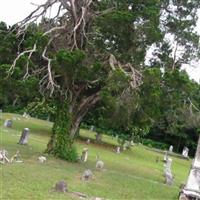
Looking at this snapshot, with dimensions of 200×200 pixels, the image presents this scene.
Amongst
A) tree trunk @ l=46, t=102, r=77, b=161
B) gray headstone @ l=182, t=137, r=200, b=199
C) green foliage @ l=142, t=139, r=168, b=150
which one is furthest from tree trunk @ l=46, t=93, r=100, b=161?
green foliage @ l=142, t=139, r=168, b=150

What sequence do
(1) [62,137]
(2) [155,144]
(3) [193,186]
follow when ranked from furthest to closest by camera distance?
1. (2) [155,144]
2. (1) [62,137]
3. (3) [193,186]

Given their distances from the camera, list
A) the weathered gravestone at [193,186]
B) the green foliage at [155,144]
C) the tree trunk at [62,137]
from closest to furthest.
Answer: the weathered gravestone at [193,186] < the tree trunk at [62,137] < the green foliage at [155,144]

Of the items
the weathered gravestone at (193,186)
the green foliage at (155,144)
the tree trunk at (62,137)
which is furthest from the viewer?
the green foliage at (155,144)

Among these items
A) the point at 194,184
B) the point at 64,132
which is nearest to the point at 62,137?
the point at 64,132

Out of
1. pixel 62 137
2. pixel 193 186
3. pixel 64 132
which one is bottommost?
pixel 62 137

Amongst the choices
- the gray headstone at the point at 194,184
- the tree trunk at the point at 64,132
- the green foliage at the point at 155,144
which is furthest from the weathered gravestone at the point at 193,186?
the green foliage at the point at 155,144

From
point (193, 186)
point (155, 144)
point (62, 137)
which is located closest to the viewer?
point (193, 186)

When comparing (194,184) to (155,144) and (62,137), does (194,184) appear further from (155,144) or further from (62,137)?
(155,144)

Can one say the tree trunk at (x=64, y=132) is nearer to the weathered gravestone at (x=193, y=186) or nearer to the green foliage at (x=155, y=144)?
the weathered gravestone at (x=193, y=186)

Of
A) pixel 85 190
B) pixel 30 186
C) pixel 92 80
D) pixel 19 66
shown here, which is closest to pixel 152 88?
pixel 92 80

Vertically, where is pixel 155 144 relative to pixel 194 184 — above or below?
below

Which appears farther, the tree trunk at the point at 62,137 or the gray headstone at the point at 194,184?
the tree trunk at the point at 62,137

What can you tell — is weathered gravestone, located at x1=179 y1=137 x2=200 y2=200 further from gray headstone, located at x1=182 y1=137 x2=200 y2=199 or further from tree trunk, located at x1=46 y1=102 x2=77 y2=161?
tree trunk, located at x1=46 y1=102 x2=77 y2=161

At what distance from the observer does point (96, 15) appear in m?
25.2
